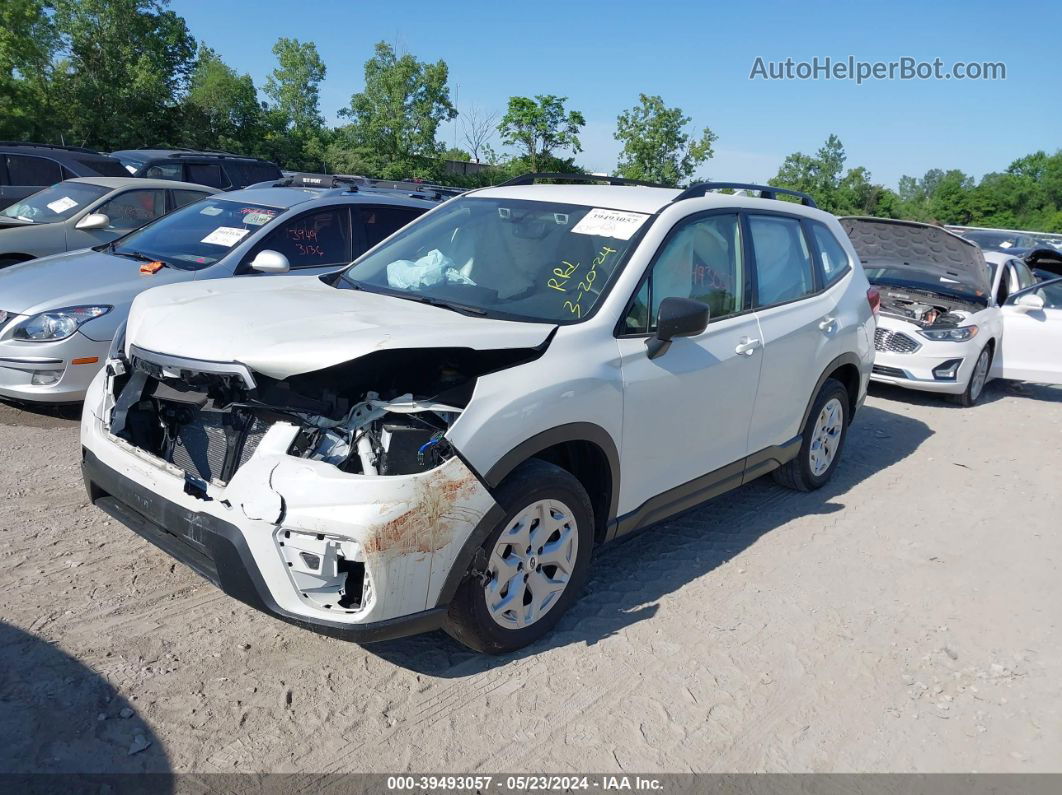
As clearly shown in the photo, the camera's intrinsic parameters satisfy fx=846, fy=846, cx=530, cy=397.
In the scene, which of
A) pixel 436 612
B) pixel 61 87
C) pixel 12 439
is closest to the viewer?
pixel 436 612

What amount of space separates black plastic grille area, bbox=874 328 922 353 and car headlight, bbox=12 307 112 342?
7426 millimetres

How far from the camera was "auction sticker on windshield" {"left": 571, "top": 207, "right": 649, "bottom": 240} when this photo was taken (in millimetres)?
4137

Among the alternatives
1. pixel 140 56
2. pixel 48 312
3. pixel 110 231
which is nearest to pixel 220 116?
pixel 140 56

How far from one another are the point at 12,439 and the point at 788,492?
522cm

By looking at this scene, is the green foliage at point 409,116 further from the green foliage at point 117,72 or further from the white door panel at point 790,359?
the white door panel at point 790,359

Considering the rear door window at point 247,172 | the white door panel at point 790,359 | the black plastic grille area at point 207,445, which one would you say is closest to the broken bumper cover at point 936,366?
the white door panel at point 790,359

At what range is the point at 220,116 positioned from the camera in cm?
3628

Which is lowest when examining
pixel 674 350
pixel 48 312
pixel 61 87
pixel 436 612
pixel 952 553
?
pixel 952 553

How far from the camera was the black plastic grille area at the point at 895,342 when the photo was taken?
888 centimetres

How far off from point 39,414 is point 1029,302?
9828 mm

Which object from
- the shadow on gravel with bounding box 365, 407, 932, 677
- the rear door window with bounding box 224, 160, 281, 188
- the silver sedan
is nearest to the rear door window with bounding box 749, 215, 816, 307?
the shadow on gravel with bounding box 365, 407, 932, 677

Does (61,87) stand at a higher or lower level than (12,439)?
higher

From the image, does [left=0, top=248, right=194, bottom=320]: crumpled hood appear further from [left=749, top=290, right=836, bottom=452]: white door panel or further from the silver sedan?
[left=749, top=290, right=836, bottom=452]: white door panel

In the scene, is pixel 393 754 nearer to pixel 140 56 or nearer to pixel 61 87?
pixel 61 87
